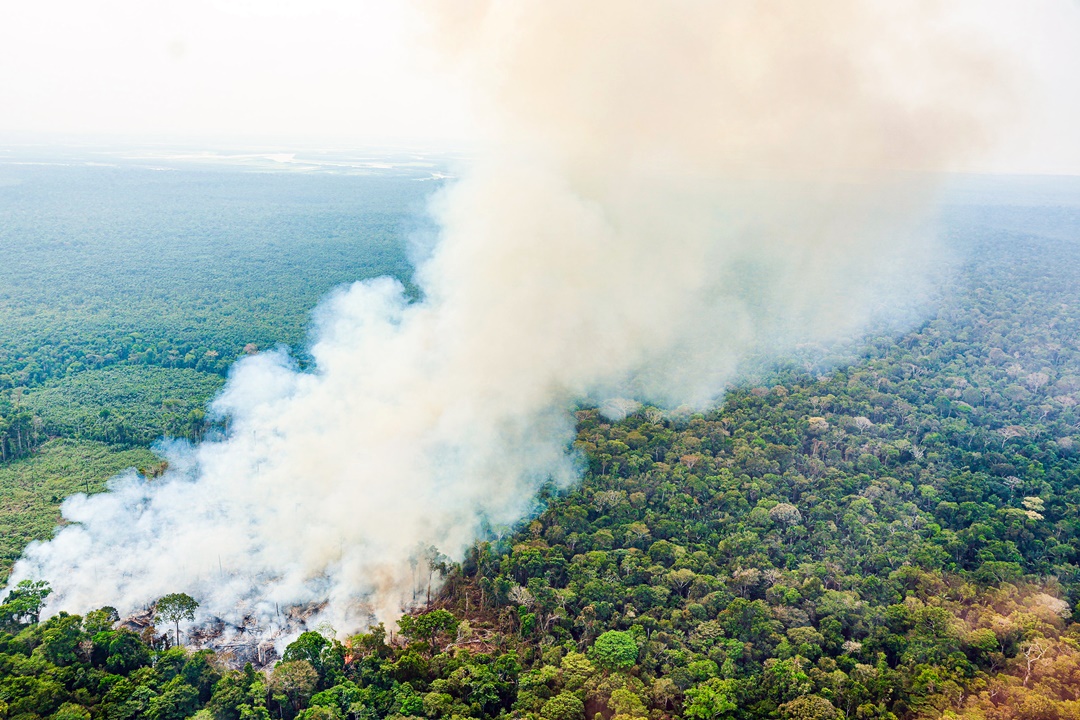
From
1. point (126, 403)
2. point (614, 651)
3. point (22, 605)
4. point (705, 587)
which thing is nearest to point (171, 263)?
point (126, 403)

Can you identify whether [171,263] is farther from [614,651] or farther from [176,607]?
[614,651]

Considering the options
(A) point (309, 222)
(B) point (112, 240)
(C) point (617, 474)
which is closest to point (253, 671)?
(C) point (617, 474)

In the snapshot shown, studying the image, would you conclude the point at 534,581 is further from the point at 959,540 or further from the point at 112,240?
the point at 112,240

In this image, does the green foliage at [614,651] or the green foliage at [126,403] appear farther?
the green foliage at [126,403]

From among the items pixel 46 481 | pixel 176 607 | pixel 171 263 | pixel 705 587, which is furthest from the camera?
pixel 171 263

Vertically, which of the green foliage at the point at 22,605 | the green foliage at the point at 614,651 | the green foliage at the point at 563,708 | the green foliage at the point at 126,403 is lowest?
the green foliage at the point at 563,708

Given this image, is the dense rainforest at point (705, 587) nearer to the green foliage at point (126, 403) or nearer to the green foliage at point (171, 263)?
the green foliage at point (126, 403)

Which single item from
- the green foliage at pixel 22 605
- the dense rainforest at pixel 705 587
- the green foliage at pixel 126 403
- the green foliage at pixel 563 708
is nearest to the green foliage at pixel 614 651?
the dense rainforest at pixel 705 587

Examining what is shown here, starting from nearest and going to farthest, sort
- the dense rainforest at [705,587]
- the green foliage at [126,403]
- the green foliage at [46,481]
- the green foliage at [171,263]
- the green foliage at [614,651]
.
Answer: the dense rainforest at [705,587], the green foliage at [614,651], the green foliage at [46,481], the green foliage at [126,403], the green foliage at [171,263]
